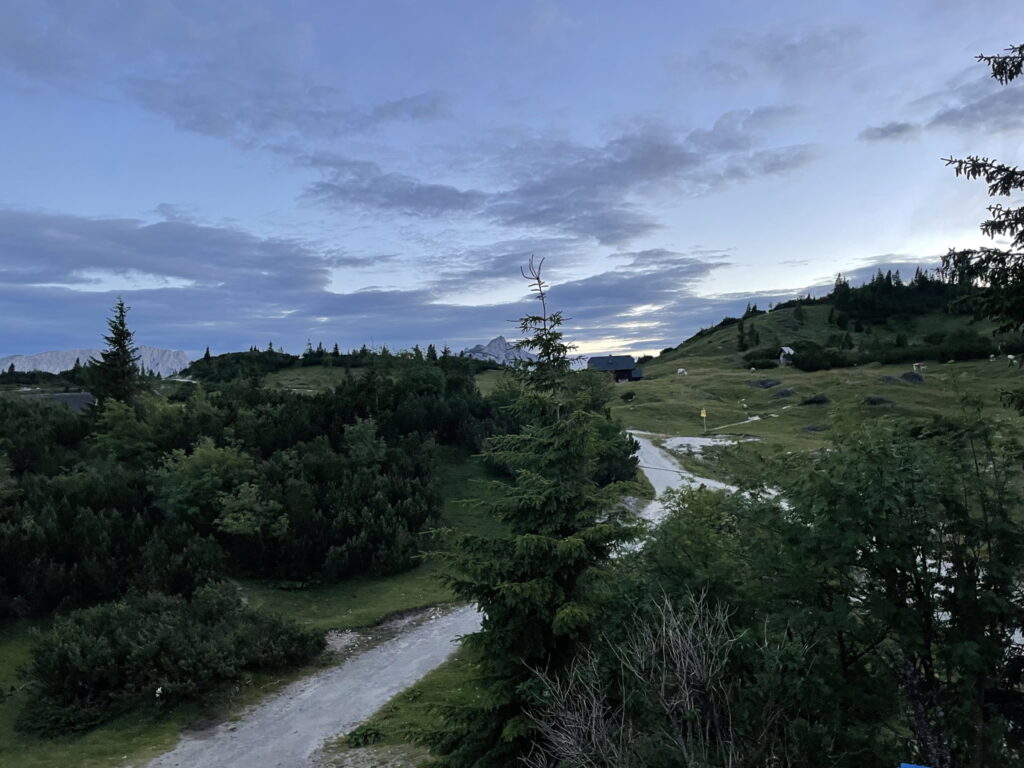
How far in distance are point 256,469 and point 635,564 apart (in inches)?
774

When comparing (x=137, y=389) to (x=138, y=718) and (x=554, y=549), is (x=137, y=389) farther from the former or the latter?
(x=554, y=549)

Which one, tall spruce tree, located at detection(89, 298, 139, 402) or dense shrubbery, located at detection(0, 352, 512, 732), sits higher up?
tall spruce tree, located at detection(89, 298, 139, 402)

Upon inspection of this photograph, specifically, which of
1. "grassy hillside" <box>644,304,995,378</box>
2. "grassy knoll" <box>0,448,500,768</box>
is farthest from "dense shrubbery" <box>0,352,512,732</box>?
"grassy hillside" <box>644,304,995,378</box>

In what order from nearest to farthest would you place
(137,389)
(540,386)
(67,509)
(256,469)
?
(540,386), (67,509), (256,469), (137,389)

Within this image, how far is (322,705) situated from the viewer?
15078 millimetres

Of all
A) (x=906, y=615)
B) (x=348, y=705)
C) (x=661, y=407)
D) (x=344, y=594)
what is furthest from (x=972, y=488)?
(x=661, y=407)

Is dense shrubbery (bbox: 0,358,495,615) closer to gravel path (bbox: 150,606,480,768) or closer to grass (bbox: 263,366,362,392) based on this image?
gravel path (bbox: 150,606,480,768)

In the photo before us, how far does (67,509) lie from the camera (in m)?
22.2

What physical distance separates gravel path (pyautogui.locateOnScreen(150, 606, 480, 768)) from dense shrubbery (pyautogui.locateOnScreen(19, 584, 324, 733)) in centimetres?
130

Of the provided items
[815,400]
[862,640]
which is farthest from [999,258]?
[815,400]

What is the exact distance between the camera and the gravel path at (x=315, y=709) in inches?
512

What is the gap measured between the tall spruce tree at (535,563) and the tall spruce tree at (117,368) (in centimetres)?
3535

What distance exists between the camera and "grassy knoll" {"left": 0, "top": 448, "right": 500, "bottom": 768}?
43.3ft

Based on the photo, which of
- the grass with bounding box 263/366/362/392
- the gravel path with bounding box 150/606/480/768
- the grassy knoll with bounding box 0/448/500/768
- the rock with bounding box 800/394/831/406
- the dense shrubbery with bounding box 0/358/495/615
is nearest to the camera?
the gravel path with bounding box 150/606/480/768
